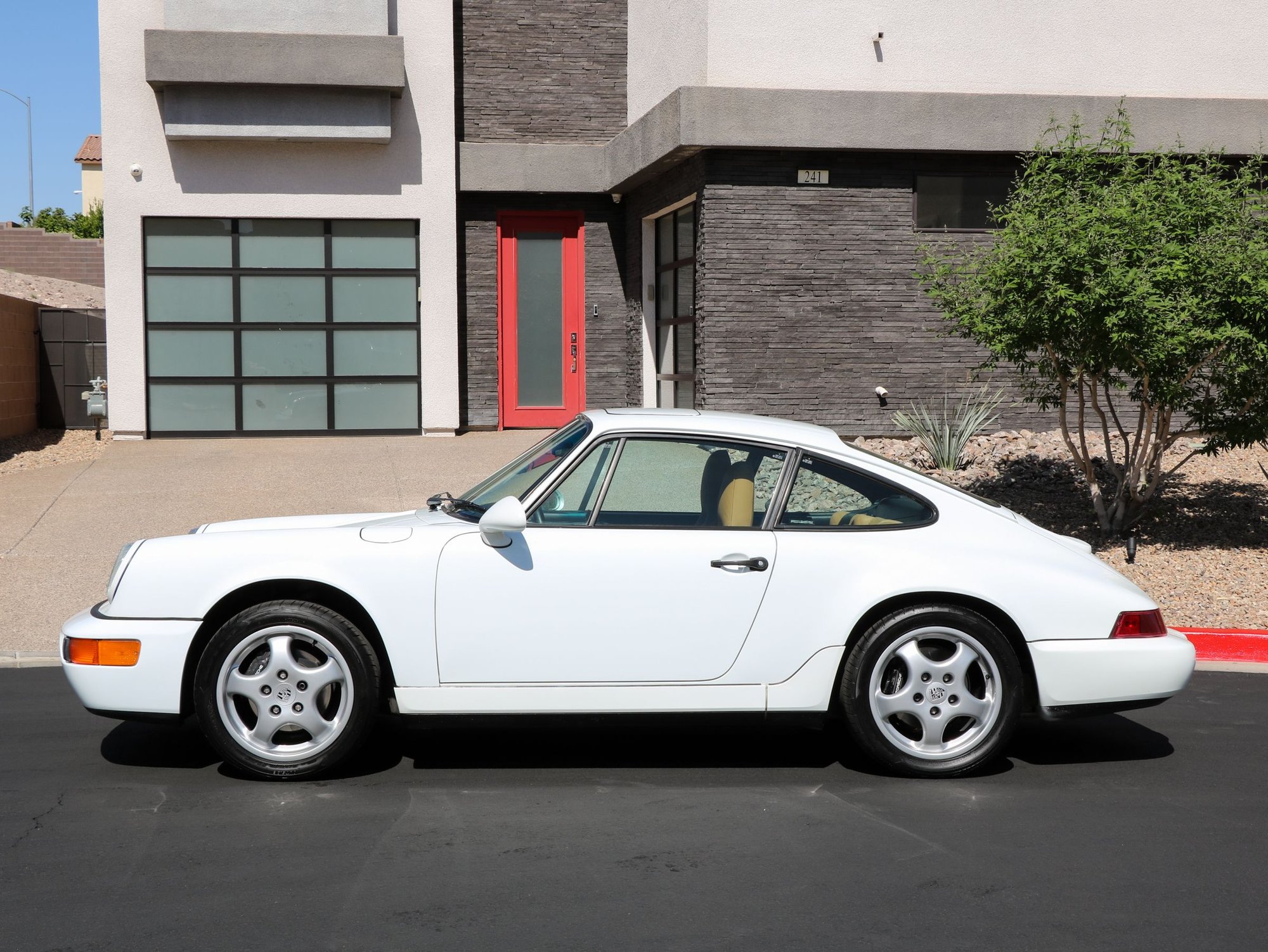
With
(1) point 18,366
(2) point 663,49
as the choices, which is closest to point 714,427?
(2) point 663,49

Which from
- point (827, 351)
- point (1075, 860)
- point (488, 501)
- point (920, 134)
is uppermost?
point (920, 134)

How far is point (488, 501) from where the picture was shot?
5.34 metres

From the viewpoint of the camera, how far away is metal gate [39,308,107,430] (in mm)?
18234

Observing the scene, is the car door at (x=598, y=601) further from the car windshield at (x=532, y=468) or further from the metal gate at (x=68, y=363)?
the metal gate at (x=68, y=363)

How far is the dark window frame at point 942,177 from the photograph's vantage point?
46.9 feet

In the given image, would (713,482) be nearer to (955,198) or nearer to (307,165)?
(955,198)

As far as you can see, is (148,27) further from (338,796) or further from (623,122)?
(338,796)

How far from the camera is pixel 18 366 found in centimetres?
1709

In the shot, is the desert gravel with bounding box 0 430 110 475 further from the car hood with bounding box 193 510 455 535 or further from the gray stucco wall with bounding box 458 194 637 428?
the car hood with bounding box 193 510 455 535

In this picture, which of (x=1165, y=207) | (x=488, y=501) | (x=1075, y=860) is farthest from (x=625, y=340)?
(x=1075, y=860)

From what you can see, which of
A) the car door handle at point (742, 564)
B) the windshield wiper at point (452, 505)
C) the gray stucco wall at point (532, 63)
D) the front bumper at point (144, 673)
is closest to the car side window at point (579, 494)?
the windshield wiper at point (452, 505)

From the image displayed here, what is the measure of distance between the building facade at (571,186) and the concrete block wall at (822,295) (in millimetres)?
30

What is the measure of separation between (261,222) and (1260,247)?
12.4 m

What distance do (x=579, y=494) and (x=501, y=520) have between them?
0.41 meters
